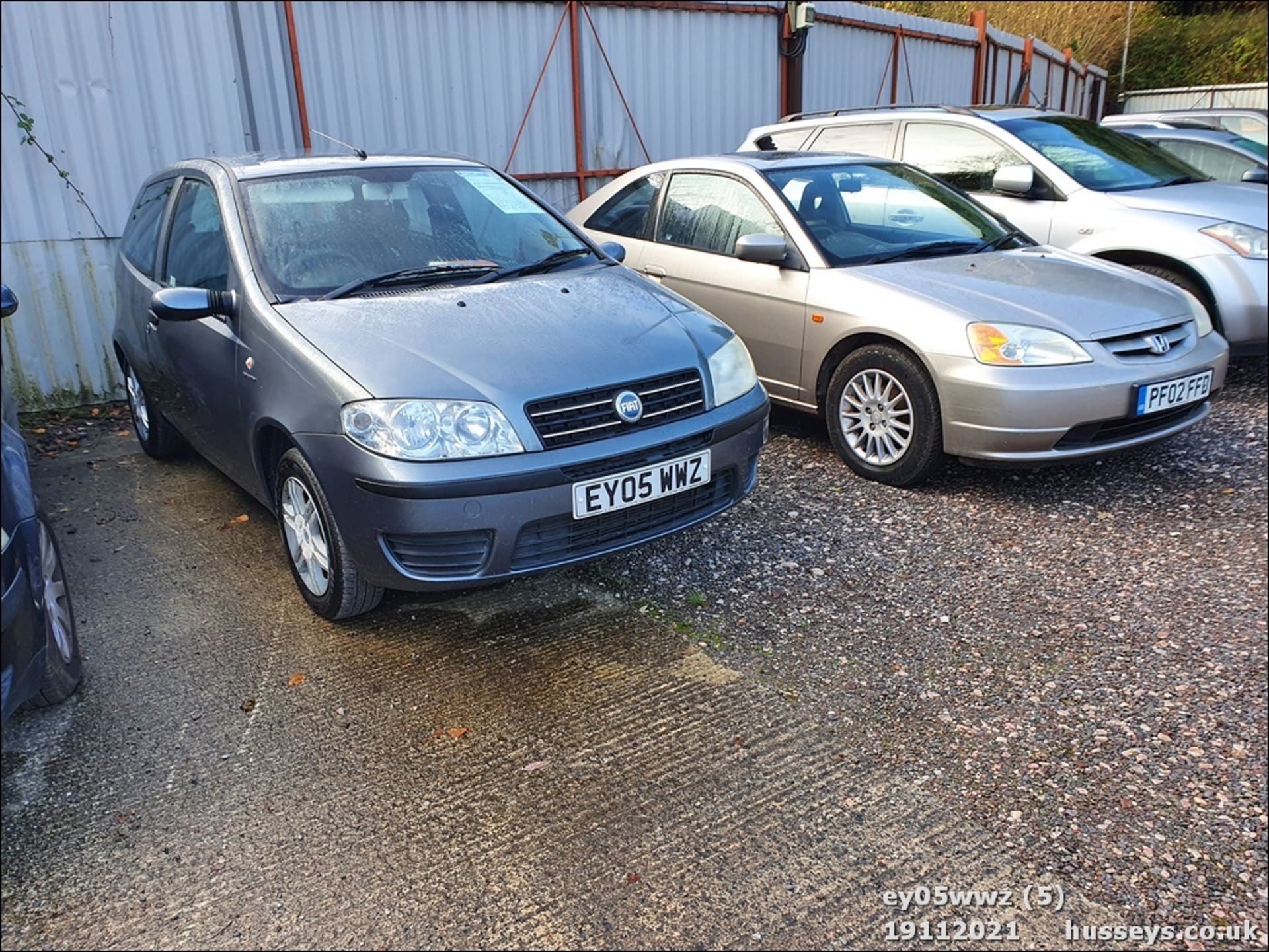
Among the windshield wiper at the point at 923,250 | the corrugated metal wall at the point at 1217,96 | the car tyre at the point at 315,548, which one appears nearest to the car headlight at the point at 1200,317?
the windshield wiper at the point at 923,250

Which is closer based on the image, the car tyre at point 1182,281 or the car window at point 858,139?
the car tyre at point 1182,281

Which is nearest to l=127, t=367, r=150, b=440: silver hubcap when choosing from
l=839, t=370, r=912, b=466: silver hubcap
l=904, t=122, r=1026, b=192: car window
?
l=839, t=370, r=912, b=466: silver hubcap

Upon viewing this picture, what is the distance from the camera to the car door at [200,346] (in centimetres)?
369

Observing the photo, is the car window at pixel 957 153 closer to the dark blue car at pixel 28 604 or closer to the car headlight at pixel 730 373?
the car headlight at pixel 730 373

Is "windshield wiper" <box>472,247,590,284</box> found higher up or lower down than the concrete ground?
higher up

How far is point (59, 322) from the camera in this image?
620 cm

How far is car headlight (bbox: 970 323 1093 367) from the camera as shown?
425 cm

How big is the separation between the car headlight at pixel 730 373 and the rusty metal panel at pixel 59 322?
4.55 m

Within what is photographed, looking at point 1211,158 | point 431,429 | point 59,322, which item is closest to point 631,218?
point 431,429

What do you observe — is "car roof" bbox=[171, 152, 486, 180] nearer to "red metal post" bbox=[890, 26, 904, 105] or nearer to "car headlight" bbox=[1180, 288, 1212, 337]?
"car headlight" bbox=[1180, 288, 1212, 337]

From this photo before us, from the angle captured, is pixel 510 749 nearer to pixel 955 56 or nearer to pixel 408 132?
pixel 408 132

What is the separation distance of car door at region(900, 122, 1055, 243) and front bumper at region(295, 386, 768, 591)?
423cm

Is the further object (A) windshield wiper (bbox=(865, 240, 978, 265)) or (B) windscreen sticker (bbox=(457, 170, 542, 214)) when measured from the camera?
(A) windshield wiper (bbox=(865, 240, 978, 265))

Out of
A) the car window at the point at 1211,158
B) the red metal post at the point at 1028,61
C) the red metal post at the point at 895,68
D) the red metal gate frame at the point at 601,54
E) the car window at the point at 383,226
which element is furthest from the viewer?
the red metal post at the point at 1028,61
